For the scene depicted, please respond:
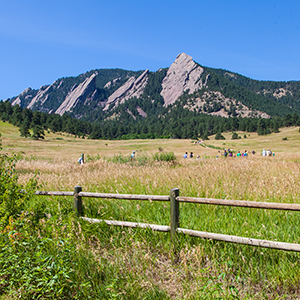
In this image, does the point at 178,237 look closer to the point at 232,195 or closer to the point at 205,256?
the point at 205,256

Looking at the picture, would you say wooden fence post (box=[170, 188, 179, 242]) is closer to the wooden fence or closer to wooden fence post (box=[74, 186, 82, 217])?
the wooden fence

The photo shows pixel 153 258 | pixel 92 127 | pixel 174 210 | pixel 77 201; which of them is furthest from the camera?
pixel 92 127

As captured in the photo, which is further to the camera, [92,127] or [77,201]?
[92,127]

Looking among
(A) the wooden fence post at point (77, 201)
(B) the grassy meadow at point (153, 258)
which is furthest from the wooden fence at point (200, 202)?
(B) the grassy meadow at point (153, 258)

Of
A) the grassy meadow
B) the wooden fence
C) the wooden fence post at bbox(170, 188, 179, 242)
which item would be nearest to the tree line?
the grassy meadow

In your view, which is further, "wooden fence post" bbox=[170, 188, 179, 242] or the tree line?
the tree line

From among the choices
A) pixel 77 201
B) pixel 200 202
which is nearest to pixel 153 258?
pixel 200 202

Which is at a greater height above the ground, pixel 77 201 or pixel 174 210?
pixel 174 210

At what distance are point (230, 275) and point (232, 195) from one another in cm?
274

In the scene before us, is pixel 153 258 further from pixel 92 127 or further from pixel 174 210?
pixel 92 127

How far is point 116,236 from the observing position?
4.61 m

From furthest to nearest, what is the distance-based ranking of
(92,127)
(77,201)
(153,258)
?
(92,127)
(77,201)
(153,258)

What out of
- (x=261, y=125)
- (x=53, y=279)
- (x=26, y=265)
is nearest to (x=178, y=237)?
(x=53, y=279)

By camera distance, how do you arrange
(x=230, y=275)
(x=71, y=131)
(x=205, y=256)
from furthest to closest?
(x=71, y=131), (x=205, y=256), (x=230, y=275)
